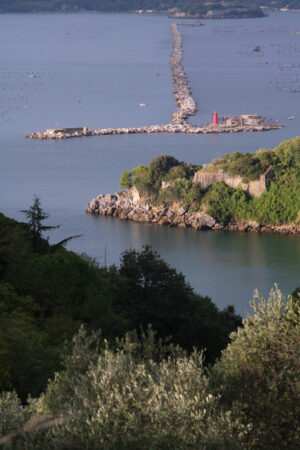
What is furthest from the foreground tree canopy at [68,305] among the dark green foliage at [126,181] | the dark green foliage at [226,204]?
the dark green foliage at [126,181]

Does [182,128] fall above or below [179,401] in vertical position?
above

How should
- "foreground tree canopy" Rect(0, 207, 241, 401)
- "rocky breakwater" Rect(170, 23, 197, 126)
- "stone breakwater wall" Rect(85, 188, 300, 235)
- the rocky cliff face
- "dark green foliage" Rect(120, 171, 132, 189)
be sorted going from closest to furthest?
"foreground tree canopy" Rect(0, 207, 241, 401)
"stone breakwater wall" Rect(85, 188, 300, 235)
the rocky cliff face
"dark green foliage" Rect(120, 171, 132, 189)
"rocky breakwater" Rect(170, 23, 197, 126)

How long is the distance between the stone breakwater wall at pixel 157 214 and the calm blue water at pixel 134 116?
2.30 ft

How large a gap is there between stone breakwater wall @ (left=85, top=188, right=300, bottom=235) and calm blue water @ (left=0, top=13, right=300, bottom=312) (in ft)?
2.30

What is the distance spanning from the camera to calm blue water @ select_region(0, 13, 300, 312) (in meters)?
36.4

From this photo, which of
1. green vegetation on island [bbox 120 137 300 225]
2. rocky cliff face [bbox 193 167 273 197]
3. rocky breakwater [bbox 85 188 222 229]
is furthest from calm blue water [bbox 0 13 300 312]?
rocky cliff face [bbox 193 167 273 197]

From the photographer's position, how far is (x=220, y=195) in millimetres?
42531

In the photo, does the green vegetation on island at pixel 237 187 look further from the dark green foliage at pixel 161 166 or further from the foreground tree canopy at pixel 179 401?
the foreground tree canopy at pixel 179 401

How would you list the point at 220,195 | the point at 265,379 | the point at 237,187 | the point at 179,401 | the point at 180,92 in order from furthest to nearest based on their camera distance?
1. the point at 180,92
2. the point at 237,187
3. the point at 220,195
4. the point at 265,379
5. the point at 179,401

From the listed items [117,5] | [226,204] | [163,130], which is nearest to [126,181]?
[226,204]

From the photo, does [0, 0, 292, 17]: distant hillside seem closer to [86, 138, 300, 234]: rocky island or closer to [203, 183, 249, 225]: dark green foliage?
[86, 138, 300, 234]: rocky island

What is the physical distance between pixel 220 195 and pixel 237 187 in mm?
1032

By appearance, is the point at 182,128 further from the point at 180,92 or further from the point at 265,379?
the point at 265,379

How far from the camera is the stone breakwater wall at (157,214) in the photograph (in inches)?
1602
